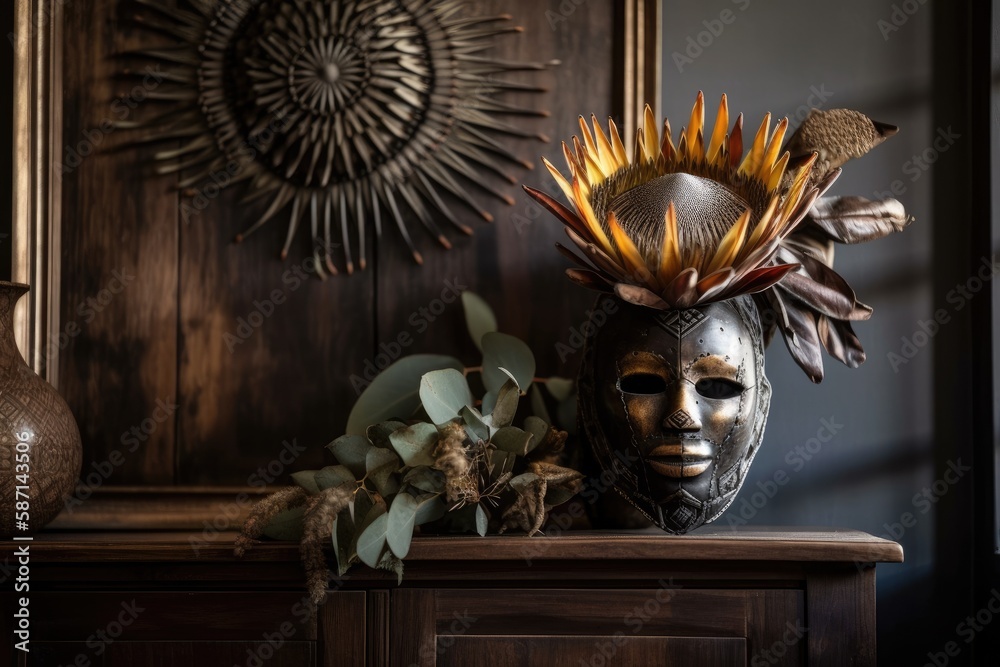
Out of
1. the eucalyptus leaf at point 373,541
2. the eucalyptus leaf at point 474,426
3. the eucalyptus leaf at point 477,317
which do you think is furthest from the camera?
the eucalyptus leaf at point 477,317

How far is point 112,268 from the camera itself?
1435 millimetres

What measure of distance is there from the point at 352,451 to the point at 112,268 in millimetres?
595

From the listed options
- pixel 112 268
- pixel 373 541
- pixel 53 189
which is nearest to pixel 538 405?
pixel 373 541

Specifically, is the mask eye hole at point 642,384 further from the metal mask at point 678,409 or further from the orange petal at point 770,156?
the orange petal at point 770,156

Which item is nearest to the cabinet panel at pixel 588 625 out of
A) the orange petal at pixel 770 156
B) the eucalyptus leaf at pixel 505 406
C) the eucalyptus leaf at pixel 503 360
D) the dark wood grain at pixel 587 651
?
the dark wood grain at pixel 587 651

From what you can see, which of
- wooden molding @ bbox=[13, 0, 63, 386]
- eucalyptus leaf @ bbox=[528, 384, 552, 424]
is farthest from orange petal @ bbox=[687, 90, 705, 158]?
wooden molding @ bbox=[13, 0, 63, 386]

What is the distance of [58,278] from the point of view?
4.70 feet

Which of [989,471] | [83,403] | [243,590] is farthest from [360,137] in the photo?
[989,471]

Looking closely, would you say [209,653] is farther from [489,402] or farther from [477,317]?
[477,317]

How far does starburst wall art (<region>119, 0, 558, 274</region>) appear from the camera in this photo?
1410 millimetres

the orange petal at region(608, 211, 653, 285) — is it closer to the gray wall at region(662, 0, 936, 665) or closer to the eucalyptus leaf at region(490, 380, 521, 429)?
the eucalyptus leaf at region(490, 380, 521, 429)

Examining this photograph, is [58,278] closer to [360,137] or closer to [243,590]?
[360,137]

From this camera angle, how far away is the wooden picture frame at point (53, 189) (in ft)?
4.54

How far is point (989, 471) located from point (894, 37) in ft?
2.42
